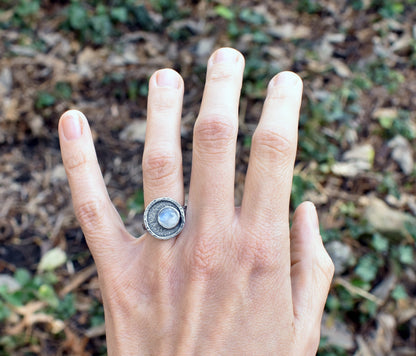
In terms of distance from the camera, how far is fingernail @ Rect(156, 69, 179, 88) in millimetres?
1811

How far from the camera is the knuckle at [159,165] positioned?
5.60 ft

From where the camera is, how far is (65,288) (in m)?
2.74

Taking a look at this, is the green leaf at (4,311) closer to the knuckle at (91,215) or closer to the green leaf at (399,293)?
the knuckle at (91,215)

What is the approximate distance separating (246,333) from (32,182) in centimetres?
234

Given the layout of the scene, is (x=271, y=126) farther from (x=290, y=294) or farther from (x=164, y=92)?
(x=290, y=294)

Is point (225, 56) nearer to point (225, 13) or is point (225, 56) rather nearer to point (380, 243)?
point (380, 243)

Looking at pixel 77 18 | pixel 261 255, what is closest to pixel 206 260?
pixel 261 255

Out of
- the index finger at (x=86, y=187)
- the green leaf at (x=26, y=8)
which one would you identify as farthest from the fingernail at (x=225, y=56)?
the green leaf at (x=26, y=8)

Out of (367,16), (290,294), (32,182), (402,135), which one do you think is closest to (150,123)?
(290,294)

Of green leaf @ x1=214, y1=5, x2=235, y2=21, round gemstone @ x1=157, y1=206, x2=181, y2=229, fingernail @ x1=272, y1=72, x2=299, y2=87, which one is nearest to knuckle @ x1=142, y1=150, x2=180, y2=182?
round gemstone @ x1=157, y1=206, x2=181, y2=229

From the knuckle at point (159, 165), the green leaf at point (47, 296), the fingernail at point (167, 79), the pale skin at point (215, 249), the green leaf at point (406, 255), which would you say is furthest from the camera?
the green leaf at point (406, 255)

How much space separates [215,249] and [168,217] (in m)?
0.23

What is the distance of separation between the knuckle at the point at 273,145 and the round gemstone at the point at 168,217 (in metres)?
0.42

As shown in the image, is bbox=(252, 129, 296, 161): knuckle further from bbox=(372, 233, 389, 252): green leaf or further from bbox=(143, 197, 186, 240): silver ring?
bbox=(372, 233, 389, 252): green leaf
